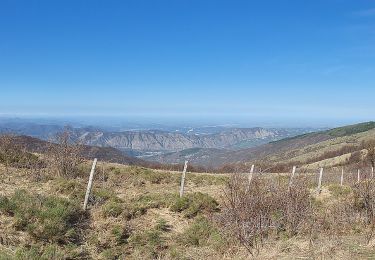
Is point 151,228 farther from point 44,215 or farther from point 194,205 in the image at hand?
point 44,215

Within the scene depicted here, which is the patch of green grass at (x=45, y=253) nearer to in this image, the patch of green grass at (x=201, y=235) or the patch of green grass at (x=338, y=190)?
the patch of green grass at (x=201, y=235)

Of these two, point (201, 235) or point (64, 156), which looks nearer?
point (201, 235)

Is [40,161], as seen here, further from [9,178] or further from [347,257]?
[347,257]

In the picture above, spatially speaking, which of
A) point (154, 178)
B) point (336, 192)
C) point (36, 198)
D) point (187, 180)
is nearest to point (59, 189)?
point (36, 198)

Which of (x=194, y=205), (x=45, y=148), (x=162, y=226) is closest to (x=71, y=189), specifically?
(x=162, y=226)

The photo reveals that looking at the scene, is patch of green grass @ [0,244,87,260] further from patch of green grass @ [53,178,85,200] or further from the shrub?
patch of green grass @ [53,178,85,200]

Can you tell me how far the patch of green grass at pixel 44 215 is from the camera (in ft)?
34.9

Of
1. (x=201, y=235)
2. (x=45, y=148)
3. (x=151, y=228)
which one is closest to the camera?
(x=201, y=235)

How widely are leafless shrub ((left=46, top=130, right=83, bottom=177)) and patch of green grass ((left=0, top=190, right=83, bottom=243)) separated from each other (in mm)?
5239

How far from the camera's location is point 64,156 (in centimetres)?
1870

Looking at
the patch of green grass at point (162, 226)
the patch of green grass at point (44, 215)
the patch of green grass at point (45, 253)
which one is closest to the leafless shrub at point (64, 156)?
the patch of green grass at point (44, 215)

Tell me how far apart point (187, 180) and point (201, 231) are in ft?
38.9

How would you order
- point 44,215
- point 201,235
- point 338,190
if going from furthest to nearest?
point 338,190, point 201,235, point 44,215

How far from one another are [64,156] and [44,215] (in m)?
7.58
